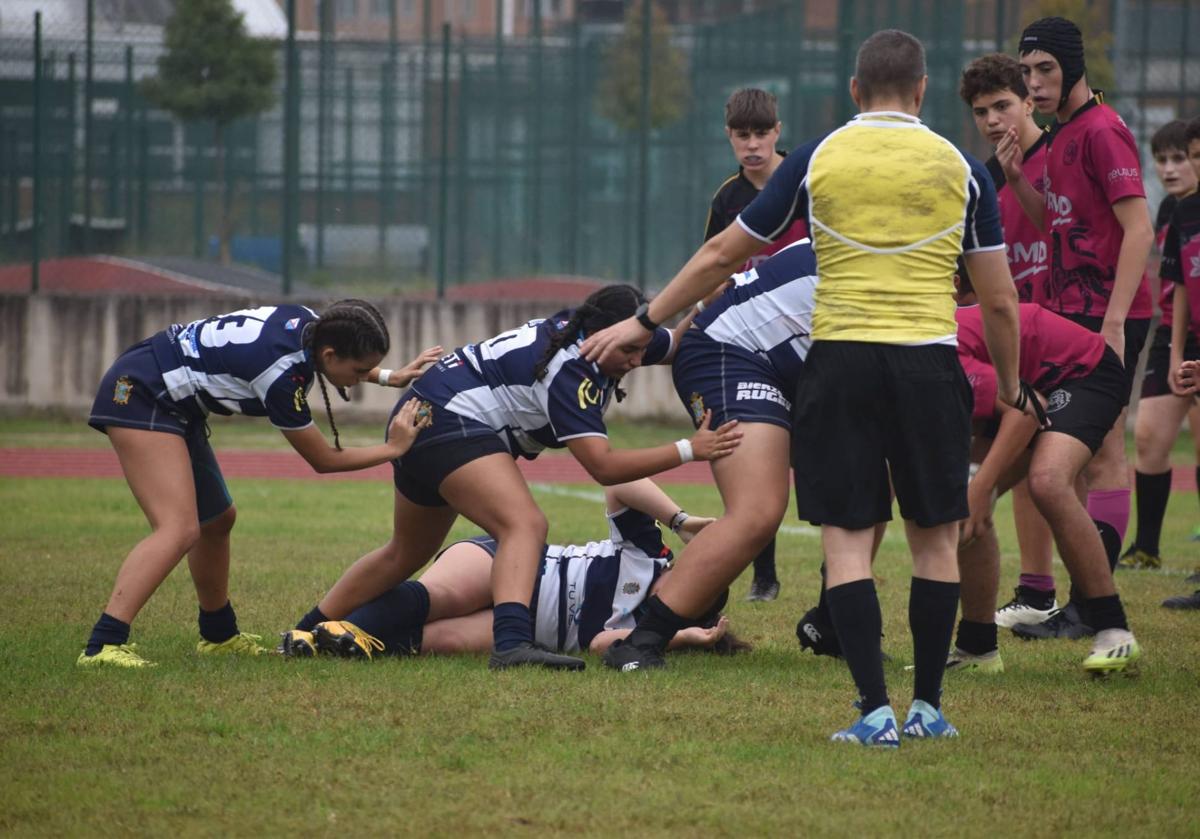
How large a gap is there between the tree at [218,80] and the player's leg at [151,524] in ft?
40.0

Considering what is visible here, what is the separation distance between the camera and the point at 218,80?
17516 millimetres

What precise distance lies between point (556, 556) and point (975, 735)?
1.91m

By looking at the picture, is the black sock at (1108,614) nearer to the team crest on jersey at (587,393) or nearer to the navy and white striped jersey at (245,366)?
the team crest on jersey at (587,393)

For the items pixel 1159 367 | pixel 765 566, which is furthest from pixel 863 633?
pixel 1159 367

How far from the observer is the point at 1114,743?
4555 mm

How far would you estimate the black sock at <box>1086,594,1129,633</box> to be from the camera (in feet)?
18.2

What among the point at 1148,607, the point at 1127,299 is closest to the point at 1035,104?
the point at 1127,299

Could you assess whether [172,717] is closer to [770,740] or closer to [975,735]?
[770,740]

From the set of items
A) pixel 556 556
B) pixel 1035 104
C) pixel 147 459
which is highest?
pixel 1035 104

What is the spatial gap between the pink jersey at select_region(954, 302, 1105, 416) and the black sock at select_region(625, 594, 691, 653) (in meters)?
1.37

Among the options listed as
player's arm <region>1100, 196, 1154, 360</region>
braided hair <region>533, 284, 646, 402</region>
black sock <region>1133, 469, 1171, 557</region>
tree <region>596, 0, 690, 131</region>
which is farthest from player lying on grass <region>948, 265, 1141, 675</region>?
tree <region>596, 0, 690, 131</region>

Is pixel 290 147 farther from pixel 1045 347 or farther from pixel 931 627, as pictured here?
pixel 931 627

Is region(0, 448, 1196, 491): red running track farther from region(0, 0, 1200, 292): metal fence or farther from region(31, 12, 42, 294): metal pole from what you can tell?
region(31, 12, 42, 294): metal pole

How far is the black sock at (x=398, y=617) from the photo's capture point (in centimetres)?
575
